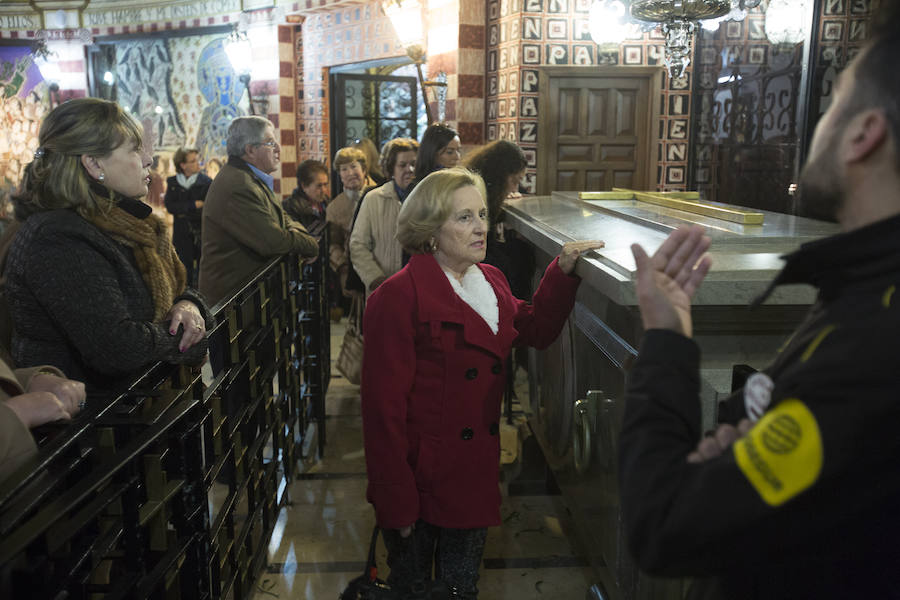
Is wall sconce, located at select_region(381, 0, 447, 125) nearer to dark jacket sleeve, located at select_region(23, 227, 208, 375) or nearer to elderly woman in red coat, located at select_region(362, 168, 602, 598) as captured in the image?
elderly woman in red coat, located at select_region(362, 168, 602, 598)

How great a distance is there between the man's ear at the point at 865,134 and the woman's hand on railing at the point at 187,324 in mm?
1840

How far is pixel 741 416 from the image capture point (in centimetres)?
116

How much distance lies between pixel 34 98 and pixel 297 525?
11.9 meters

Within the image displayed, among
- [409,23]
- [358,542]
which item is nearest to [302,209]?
[409,23]

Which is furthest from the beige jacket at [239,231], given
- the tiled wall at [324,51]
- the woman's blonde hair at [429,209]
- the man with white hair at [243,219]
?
the tiled wall at [324,51]

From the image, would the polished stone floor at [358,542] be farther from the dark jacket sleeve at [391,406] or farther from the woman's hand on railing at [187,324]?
the woman's hand on railing at [187,324]

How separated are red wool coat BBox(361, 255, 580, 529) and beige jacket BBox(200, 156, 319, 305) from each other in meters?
1.75

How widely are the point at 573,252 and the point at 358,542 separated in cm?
191

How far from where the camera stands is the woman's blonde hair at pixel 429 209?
236 cm

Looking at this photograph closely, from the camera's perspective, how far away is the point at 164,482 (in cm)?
187

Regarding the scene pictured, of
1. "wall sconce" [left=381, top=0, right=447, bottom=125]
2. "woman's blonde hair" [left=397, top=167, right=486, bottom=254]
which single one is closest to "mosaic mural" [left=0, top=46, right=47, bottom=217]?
"wall sconce" [left=381, top=0, right=447, bottom=125]

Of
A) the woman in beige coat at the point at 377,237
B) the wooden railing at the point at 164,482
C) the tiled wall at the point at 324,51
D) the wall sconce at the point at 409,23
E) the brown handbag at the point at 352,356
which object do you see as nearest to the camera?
the wooden railing at the point at 164,482

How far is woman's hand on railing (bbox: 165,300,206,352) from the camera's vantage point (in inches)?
89.2

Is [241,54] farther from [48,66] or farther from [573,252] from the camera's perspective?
[573,252]
